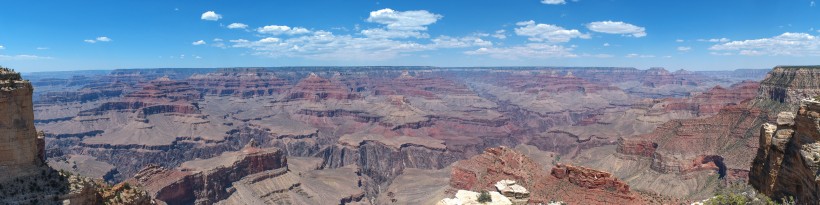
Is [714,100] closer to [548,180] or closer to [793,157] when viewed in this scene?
[548,180]

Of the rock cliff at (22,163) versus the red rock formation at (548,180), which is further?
the red rock formation at (548,180)

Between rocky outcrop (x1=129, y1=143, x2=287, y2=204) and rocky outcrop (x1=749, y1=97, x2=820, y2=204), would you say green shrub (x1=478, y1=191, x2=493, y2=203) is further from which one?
rocky outcrop (x1=129, y1=143, x2=287, y2=204)

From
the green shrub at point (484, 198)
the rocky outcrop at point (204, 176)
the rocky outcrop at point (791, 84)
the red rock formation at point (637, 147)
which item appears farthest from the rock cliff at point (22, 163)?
the rocky outcrop at point (791, 84)

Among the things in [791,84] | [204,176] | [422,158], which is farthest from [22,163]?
[422,158]

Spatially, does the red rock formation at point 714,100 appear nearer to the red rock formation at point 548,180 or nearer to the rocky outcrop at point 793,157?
the red rock formation at point 548,180

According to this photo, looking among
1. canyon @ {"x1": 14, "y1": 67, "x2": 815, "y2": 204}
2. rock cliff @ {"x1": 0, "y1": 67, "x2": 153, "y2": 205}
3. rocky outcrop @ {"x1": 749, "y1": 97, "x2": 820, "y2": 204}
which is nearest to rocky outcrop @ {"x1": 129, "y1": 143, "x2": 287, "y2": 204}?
canyon @ {"x1": 14, "y1": 67, "x2": 815, "y2": 204}
